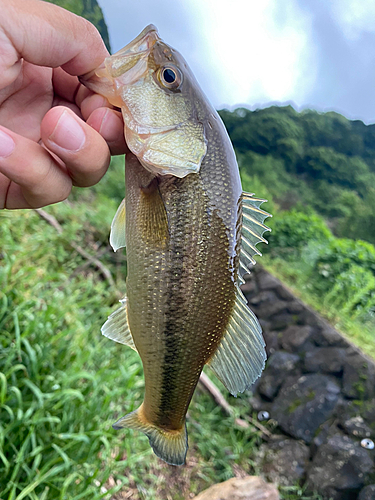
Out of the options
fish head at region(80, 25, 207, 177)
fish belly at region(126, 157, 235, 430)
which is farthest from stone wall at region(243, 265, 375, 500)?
fish head at region(80, 25, 207, 177)

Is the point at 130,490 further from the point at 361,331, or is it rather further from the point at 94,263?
the point at 361,331

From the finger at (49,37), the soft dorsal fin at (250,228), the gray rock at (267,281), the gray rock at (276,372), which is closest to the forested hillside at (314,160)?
the gray rock at (267,281)

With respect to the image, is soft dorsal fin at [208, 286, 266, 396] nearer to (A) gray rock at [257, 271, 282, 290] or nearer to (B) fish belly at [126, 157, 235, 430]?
(B) fish belly at [126, 157, 235, 430]

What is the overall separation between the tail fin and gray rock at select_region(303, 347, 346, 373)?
2.97 metres

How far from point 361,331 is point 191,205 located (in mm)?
3453

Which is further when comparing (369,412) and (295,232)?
(295,232)

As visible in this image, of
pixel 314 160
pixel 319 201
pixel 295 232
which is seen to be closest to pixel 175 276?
pixel 295 232

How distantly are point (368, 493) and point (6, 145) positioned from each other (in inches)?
134

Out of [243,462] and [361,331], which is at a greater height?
[361,331]

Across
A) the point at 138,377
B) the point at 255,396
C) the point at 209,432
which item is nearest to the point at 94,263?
the point at 138,377

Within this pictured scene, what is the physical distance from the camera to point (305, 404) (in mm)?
3320

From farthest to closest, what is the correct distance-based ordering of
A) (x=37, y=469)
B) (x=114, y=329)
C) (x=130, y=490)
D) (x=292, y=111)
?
(x=292, y=111), (x=130, y=490), (x=37, y=469), (x=114, y=329)

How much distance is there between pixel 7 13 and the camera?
2.35ft

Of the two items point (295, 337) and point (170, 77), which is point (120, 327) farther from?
point (295, 337)
